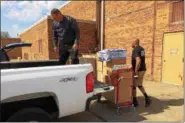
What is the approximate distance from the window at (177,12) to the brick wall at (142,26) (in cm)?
20

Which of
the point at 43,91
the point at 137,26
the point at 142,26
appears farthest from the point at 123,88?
the point at 137,26

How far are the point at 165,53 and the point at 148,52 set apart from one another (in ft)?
3.44

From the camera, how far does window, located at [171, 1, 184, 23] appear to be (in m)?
9.23

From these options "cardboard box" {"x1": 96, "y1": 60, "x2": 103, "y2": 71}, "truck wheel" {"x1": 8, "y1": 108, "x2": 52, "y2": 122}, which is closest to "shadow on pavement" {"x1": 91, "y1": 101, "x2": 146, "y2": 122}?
"cardboard box" {"x1": 96, "y1": 60, "x2": 103, "y2": 71}

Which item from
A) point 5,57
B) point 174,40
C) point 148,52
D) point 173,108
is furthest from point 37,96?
point 148,52

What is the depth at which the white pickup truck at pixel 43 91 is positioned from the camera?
2.89 meters

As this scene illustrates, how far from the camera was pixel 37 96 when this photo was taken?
3129 mm

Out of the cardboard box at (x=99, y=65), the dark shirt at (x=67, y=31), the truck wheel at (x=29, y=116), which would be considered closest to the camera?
the truck wheel at (x=29, y=116)

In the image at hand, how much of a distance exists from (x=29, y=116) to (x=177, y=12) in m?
8.10

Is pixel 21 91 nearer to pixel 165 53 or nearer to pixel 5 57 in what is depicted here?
pixel 5 57

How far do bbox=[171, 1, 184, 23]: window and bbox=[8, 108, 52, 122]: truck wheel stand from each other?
769 centimetres

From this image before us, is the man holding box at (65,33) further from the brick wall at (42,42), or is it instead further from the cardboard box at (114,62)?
the brick wall at (42,42)

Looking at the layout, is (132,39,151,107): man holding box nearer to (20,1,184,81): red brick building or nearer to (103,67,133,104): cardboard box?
(103,67,133,104): cardboard box

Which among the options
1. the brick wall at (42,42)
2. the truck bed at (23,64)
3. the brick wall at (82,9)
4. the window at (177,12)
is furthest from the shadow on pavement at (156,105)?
the brick wall at (82,9)
